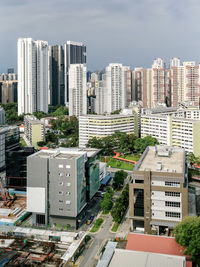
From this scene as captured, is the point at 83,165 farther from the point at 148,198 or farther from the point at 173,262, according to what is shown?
the point at 173,262

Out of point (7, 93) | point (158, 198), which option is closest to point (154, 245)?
point (158, 198)

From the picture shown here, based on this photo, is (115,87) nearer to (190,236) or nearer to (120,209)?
(120,209)

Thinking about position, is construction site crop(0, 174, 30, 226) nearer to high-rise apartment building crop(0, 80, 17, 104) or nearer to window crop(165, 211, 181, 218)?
window crop(165, 211, 181, 218)

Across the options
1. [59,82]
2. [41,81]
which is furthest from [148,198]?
[59,82]

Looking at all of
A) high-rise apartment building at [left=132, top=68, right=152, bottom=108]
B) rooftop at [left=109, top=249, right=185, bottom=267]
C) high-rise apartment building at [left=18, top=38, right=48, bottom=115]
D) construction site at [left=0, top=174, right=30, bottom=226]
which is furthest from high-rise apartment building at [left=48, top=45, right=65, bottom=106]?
rooftop at [left=109, top=249, right=185, bottom=267]

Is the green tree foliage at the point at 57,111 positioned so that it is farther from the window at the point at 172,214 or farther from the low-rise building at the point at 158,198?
the window at the point at 172,214

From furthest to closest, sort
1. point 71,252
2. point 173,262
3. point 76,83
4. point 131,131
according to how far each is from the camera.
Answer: point 76,83 < point 131,131 < point 71,252 < point 173,262
